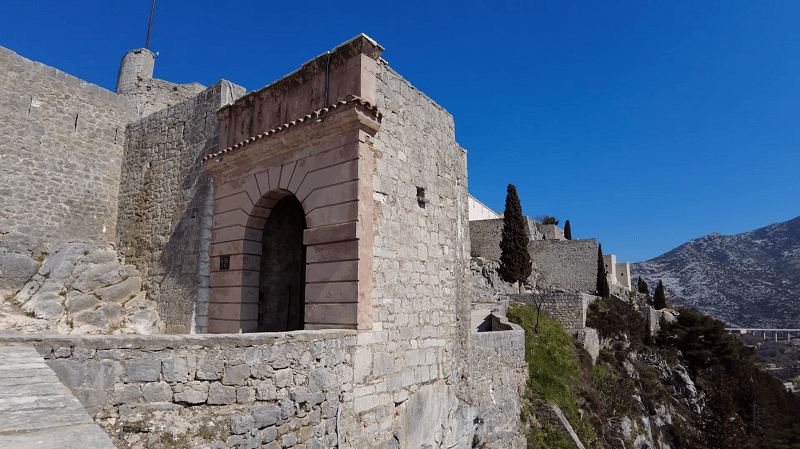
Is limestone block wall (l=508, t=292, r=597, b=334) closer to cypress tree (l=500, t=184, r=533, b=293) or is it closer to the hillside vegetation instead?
the hillside vegetation

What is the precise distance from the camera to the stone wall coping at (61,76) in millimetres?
10665

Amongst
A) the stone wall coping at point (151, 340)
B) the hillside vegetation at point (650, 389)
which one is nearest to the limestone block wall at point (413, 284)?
the stone wall coping at point (151, 340)

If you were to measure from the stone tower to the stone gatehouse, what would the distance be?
7.06 meters

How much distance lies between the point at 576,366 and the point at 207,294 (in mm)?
13228

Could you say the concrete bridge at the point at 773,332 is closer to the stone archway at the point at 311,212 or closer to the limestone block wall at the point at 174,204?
the stone archway at the point at 311,212

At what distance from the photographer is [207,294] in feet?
29.5

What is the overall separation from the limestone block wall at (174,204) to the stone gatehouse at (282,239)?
5cm

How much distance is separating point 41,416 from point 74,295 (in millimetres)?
9457

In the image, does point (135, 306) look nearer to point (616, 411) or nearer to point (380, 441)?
point (380, 441)

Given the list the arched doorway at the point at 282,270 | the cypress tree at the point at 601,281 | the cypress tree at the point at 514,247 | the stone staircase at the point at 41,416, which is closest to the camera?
the stone staircase at the point at 41,416

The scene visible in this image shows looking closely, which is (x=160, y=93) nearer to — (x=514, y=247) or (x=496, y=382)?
(x=496, y=382)

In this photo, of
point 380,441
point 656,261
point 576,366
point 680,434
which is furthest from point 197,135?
point 656,261

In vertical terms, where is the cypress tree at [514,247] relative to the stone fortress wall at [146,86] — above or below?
below

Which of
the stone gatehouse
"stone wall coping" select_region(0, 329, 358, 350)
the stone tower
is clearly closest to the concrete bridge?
the stone gatehouse
